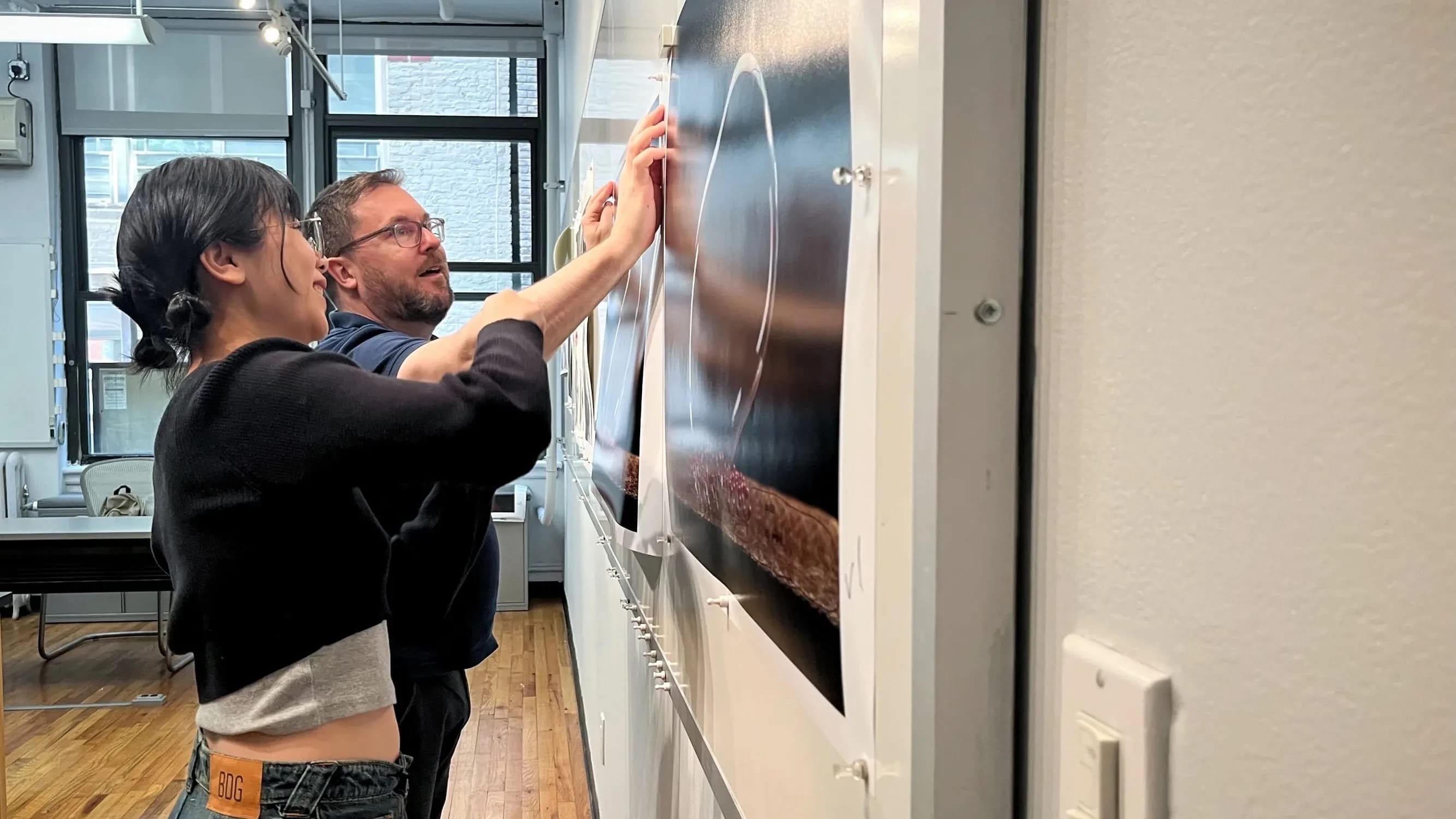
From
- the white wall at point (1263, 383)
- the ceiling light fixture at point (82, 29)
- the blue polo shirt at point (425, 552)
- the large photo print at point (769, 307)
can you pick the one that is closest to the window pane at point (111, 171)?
the ceiling light fixture at point (82, 29)

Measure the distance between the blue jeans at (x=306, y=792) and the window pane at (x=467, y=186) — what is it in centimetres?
558

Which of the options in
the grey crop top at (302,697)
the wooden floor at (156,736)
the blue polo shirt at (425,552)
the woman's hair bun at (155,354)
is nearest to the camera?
the grey crop top at (302,697)

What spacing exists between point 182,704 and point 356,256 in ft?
11.1

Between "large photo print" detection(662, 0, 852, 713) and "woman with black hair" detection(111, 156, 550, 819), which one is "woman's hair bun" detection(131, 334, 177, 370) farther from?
"large photo print" detection(662, 0, 852, 713)

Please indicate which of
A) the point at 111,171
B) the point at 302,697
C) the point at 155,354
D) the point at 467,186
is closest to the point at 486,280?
the point at 467,186

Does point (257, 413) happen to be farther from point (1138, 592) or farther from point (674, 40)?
point (1138, 592)

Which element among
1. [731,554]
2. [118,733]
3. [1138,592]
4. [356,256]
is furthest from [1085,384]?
[118,733]

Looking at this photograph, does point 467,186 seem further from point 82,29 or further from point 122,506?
point 122,506

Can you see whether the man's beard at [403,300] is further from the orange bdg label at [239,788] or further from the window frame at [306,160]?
the window frame at [306,160]

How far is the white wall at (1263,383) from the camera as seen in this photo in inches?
11.3

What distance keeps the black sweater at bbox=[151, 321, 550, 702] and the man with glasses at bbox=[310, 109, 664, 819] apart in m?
0.35

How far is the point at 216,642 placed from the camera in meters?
1.18

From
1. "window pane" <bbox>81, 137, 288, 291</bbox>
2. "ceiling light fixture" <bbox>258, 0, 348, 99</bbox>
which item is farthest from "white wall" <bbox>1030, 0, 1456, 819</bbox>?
"window pane" <bbox>81, 137, 288, 291</bbox>

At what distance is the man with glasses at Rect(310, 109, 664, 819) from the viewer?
166 centimetres
